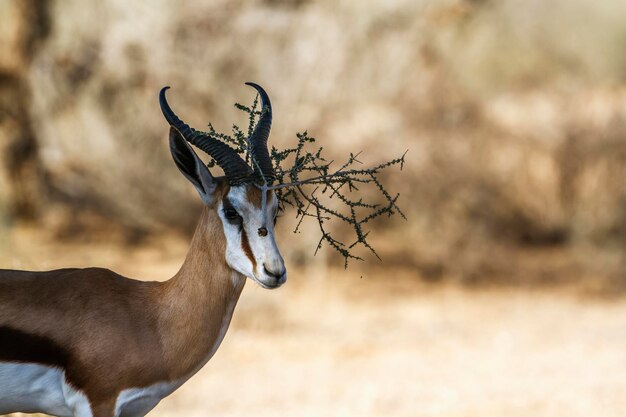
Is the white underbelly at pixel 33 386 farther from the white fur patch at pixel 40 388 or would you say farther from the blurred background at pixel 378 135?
the blurred background at pixel 378 135

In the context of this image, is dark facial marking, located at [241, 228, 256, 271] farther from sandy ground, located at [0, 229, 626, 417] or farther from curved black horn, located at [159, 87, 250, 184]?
sandy ground, located at [0, 229, 626, 417]

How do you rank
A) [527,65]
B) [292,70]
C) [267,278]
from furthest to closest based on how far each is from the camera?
[527,65] → [292,70] → [267,278]

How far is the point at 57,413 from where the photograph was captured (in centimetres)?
568

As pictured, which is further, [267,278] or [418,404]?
[418,404]

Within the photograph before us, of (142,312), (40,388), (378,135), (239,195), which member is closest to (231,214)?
(239,195)

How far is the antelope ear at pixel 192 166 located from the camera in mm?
5781

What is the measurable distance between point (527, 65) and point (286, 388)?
415 inches

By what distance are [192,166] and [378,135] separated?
13966 mm

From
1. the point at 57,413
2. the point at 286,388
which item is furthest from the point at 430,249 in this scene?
the point at 57,413

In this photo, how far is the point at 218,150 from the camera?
5.84 m

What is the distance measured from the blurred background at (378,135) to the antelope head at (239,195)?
10.7 m

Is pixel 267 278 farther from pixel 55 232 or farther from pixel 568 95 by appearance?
pixel 55 232

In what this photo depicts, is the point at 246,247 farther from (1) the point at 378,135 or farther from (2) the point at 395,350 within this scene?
(1) the point at 378,135

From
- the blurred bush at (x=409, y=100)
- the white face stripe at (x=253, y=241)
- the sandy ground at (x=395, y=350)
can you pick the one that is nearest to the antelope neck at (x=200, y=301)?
the white face stripe at (x=253, y=241)
